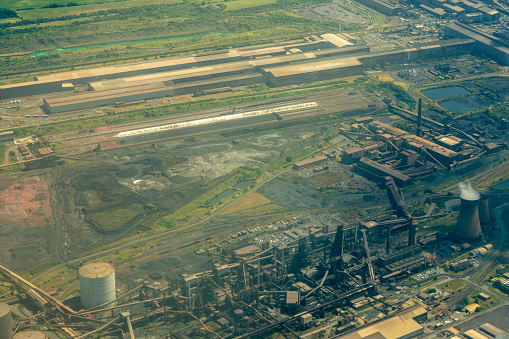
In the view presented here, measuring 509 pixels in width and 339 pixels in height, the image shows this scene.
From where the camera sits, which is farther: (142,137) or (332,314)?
(142,137)

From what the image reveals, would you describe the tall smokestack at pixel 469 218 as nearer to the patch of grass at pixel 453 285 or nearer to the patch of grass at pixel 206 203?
the patch of grass at pixel 453 285

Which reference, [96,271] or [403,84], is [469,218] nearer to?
Answer: [96,271]

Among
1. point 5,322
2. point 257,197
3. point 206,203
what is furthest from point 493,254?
point 5,322

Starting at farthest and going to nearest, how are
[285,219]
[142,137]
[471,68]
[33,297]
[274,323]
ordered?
[471,68]
[142,137]
[285,219]
[33,297]
[274,323]

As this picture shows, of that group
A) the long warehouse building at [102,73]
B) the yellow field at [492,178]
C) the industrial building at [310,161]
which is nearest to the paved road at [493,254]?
the yellow field at [492,178]

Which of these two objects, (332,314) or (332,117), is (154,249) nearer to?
(332,314)

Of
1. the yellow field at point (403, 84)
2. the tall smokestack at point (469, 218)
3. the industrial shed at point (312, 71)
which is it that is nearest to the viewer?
the tall smokestack at point (469, 218)

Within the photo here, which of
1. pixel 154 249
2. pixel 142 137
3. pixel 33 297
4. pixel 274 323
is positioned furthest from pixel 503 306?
pixel 142 137
